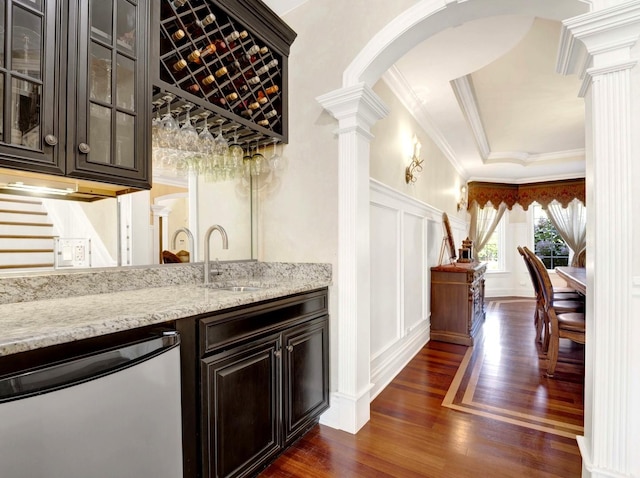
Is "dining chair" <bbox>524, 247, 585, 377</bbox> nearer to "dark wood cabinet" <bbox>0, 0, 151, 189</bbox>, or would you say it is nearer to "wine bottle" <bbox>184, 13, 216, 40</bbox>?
"dark wood cabinet" <bbox>0, 0, 151, 189</bbox>

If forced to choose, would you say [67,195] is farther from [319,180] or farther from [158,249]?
[319,180]

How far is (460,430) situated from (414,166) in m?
2.52

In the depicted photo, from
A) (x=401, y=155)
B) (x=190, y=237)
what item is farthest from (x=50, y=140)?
(x=401, y=155)

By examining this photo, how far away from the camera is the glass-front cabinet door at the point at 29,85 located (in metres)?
1.17

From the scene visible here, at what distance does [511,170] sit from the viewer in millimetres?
6629

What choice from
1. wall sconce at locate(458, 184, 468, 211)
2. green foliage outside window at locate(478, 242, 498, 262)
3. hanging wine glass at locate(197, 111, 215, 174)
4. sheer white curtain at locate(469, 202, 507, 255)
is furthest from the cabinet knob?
green foliage outside window at locate(478, 242, 498, 262)

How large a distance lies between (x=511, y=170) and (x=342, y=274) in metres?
6.11

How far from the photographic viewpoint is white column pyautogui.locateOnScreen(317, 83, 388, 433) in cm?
207

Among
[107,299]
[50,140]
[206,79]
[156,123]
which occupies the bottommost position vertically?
[107,299]

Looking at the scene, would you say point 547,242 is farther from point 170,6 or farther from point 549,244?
point 170,6

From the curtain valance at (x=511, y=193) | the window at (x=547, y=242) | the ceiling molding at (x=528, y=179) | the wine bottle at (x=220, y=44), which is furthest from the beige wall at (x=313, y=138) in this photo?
the window at (x=547, y=242)

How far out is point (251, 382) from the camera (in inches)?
61.1

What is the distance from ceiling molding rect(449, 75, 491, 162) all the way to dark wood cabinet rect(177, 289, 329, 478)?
274 cm

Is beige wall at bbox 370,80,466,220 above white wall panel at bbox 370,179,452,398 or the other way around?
above
